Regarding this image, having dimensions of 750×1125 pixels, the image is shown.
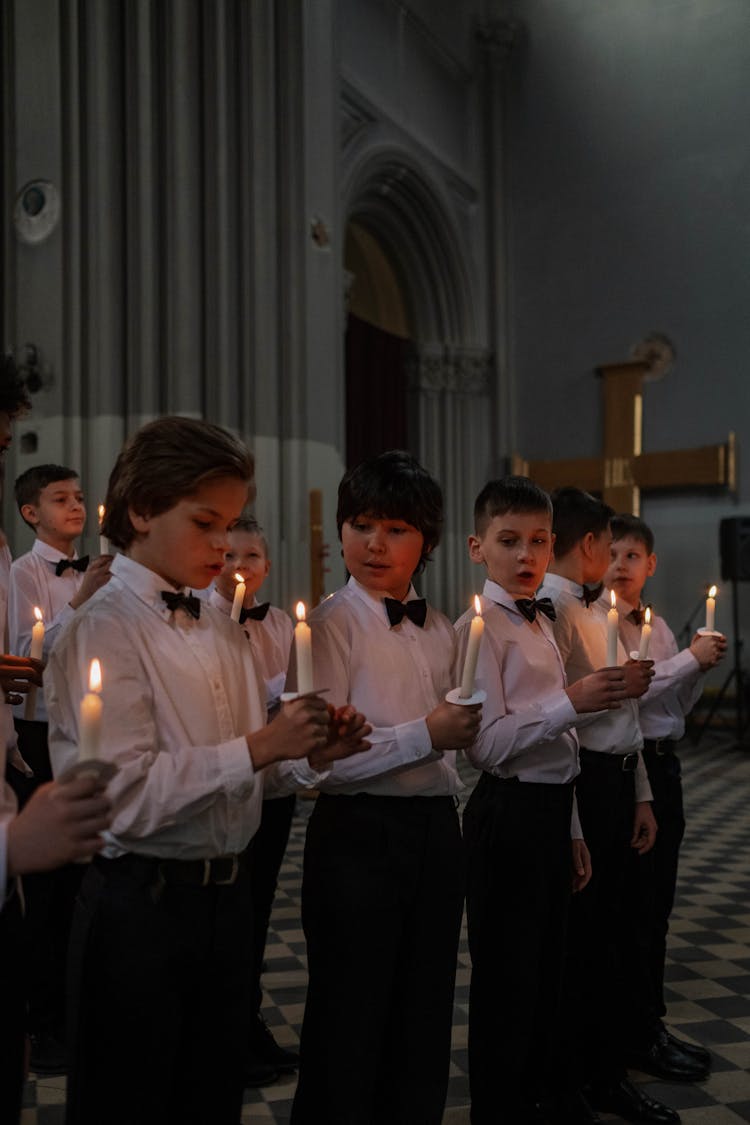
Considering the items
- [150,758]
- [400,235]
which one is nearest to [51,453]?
[150,758]

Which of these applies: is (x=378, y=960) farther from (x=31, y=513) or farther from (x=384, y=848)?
(x=31, y=513)

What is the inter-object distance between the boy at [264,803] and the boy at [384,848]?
0.50 metres

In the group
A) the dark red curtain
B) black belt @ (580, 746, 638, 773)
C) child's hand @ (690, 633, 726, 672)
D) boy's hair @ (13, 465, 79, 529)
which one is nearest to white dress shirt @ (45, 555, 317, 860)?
black belt @ (580, 746, 638, 773)

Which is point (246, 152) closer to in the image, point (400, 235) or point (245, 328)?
point (245, 328)

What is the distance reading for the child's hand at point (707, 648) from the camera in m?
2.89

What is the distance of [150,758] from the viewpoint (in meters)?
1.51

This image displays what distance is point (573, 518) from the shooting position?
293 centimetres

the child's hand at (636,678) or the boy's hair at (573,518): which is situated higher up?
the boy's hair at (573,518)

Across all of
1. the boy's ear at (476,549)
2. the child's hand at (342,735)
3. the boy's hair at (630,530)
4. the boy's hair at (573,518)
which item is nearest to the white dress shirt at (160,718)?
the child's hand at (342,735)

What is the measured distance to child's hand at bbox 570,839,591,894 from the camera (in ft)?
8.21

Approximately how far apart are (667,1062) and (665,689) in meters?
1.03

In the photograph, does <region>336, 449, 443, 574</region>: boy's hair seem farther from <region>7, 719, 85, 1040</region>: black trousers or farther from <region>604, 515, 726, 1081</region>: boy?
<region>7, 719, 85, 1040</region>: black trousers

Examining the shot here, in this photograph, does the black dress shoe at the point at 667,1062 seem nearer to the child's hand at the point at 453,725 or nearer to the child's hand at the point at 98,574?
the child's hand at the point at 453,725

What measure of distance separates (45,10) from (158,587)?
217 inches
